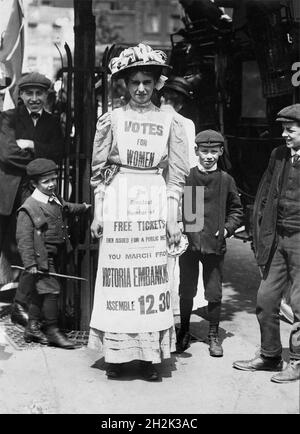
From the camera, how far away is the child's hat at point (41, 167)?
4.55m

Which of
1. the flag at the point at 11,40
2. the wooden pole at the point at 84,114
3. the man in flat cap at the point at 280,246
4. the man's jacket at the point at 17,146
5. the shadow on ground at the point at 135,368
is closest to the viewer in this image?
the man in flat cap at the point at 280,246

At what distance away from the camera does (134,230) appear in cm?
395

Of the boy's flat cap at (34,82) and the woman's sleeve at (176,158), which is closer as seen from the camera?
the woman's sleeve at (176,158)

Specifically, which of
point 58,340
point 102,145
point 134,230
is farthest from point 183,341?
point 102,145

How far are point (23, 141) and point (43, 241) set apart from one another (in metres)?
0.97

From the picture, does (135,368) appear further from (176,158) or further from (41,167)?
(41,167)

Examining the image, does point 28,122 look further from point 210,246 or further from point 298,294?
point 298,294

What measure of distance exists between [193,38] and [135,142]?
15.8ft

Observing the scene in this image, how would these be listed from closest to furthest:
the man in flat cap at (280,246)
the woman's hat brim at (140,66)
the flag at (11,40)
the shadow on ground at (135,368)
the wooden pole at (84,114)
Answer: the woman's hat brim at (140,66), the man in flat cap at (280,246), the shadow on ground at (135,368), the wooden pole at (84,114), the flag at (11,40)

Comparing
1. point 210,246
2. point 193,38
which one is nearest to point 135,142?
point 210,246

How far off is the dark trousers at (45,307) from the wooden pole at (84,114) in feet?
0.88

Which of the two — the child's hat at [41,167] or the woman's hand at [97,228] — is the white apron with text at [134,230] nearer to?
the woman's hand at [97,228]

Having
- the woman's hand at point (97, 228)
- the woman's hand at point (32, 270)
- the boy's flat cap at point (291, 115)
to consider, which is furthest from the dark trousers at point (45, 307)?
the boy's flat cap at point (291, 115)

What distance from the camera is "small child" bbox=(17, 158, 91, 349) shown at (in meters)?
4.54
